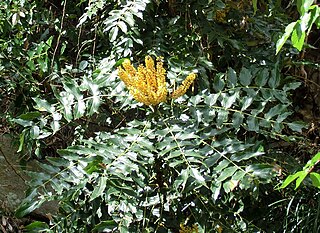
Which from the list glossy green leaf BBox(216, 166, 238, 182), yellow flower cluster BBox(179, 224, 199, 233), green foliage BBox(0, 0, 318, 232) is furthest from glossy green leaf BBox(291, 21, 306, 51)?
yellow flower cluster BBox(179, 224, 199, 233)

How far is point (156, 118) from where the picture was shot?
1694mm

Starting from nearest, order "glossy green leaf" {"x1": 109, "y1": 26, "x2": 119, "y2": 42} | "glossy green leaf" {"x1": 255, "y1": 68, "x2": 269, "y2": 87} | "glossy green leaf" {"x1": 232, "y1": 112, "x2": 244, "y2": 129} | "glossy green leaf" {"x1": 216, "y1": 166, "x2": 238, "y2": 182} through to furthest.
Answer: "glossy green leaf" {"x1": 216, "y1": 166, "x2": 238, "y2": 182} < "glossy green leaf" {"x1": 232, "y1": 112, "x2": 244, "y2": 129} < "glossy green leaf" {"x1": 255, "y1": 68, "x2": 269, "y2": 87} < "glossy green leaf" {"x1": 109, "y1": 26, "x2": 119, "y2": 42}

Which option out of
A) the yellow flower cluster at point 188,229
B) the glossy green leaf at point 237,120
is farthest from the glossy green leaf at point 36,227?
the glossy green leaf at point 237,120

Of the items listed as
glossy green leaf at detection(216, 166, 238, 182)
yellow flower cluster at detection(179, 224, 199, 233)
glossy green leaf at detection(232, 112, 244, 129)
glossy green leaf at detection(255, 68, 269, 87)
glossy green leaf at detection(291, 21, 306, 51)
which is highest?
glossy green leaf at detection(291, 21, 306, 51)

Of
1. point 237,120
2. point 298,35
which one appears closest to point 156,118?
point 237,120

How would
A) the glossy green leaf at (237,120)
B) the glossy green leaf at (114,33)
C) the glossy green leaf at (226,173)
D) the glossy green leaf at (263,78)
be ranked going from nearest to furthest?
the glossy green leaf at (226,173), the glossy green leaf at (237,120), the glossy green leaf at (263,78), the glossy green leaf at (114,33)

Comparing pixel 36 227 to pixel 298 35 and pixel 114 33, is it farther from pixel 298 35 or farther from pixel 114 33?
Result: pixel 298 35

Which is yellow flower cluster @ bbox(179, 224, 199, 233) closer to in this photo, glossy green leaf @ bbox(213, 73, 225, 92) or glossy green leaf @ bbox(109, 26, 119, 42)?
glossy green leaf @ bbox(213, 73, 225, 92)

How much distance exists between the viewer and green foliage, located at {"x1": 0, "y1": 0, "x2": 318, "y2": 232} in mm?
1538

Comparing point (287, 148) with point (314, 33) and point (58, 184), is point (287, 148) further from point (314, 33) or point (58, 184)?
point (58, 184)

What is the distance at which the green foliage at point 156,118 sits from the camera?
1.54 m

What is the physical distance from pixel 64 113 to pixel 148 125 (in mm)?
252

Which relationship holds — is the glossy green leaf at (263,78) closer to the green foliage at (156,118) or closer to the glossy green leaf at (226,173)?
the green foliage at (156,118)

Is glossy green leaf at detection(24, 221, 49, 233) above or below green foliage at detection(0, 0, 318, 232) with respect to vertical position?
below
